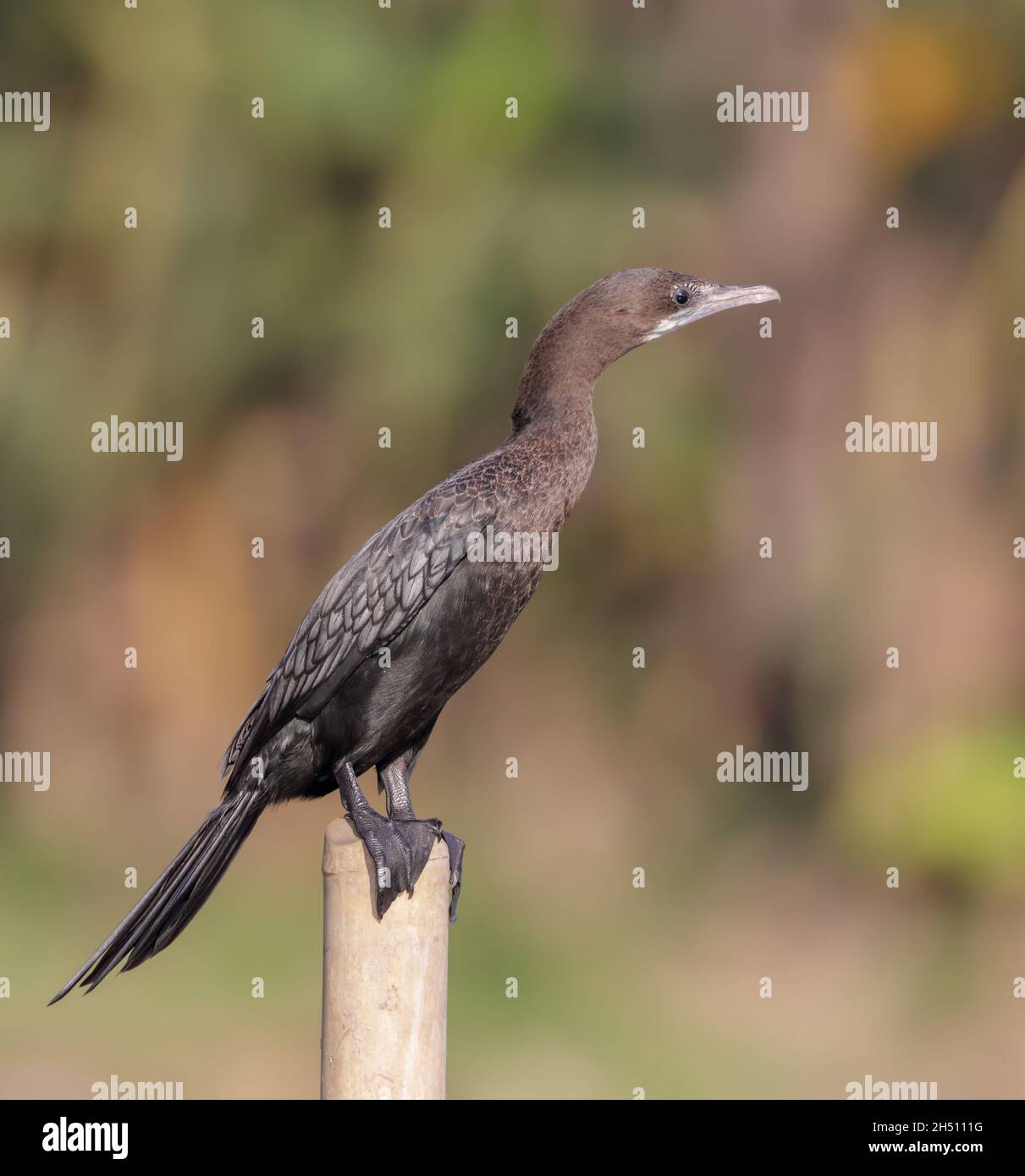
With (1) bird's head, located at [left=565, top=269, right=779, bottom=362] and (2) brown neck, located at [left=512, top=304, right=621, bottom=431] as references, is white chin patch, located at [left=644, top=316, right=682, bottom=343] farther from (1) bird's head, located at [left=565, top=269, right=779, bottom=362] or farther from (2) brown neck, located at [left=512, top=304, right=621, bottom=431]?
(2) brown neck, located at [left=512, top=304, right=621, bottom=431]

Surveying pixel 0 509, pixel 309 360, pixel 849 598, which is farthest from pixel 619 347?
pixel 0 509

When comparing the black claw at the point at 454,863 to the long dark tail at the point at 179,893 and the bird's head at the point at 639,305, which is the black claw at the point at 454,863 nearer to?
the long dark tail at the point at 179,893

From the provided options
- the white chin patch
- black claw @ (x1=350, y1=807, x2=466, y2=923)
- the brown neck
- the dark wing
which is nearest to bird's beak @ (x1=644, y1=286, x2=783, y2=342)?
the white chin patch

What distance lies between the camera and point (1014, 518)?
8898 mm

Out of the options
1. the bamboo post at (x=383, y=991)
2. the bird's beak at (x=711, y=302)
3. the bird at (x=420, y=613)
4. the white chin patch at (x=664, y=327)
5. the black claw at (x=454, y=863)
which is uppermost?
the bird's beak at (x=711, y=302)

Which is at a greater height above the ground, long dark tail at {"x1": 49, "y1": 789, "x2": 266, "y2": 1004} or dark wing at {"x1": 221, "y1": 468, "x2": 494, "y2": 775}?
dark wing at {"x1": 221, "y1": 468, "x2": 494, "y2": 775}

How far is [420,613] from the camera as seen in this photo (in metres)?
3.80

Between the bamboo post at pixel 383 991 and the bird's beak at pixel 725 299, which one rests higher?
the bird's beak at pixel 725 299

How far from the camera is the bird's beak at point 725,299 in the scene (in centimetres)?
398

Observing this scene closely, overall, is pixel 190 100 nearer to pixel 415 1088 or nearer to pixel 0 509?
pixel 0 509

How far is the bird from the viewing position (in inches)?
147

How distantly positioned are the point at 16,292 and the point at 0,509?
136 centimetres

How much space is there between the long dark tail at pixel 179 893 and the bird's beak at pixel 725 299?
5.57 feet

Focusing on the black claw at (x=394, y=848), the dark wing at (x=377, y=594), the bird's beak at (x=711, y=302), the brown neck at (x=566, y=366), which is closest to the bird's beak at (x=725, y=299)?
the bird's beak at (x=711, y=302)
